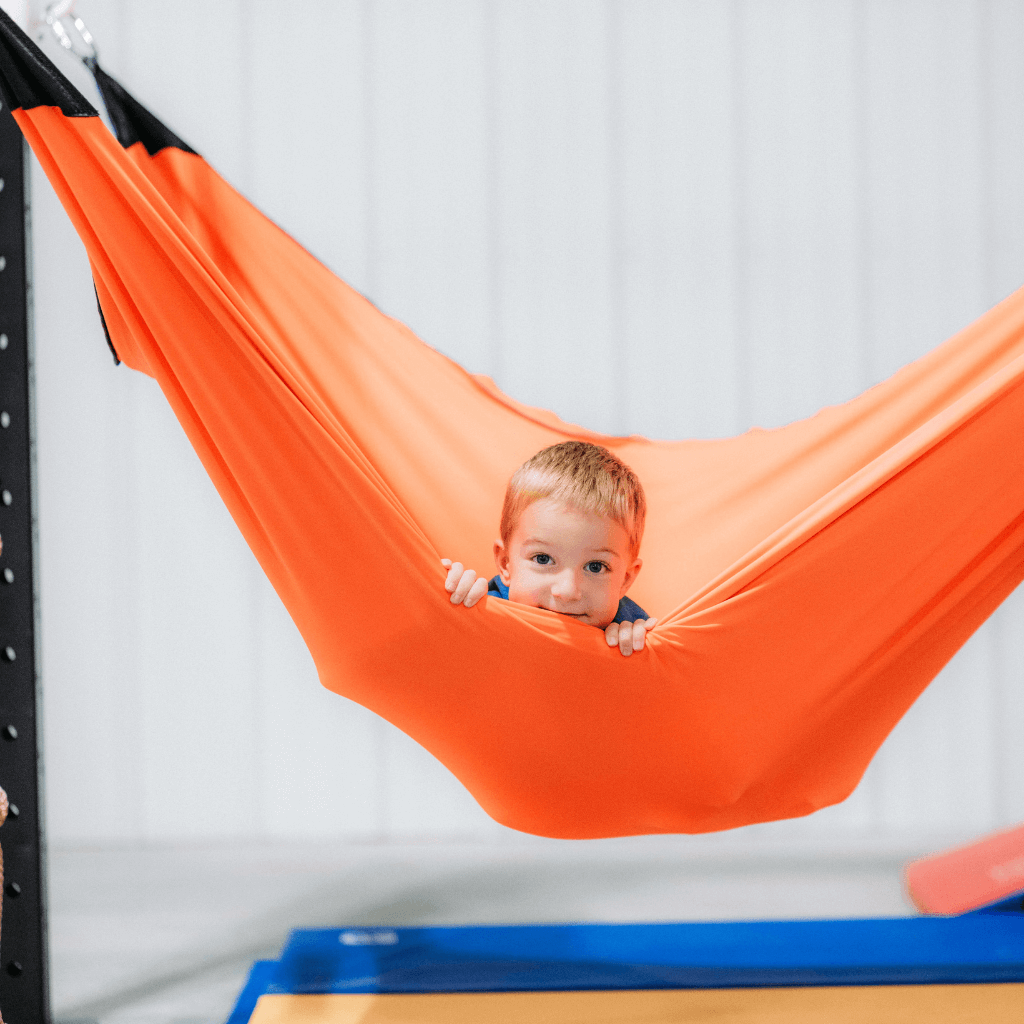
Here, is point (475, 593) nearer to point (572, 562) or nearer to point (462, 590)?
point (462, 590)

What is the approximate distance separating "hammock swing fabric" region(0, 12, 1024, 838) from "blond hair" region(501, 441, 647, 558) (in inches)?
4.6

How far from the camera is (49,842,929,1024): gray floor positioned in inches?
50.3

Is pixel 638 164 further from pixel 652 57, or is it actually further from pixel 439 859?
pixel 439 859

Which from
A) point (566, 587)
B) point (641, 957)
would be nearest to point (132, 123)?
point (566, 587)

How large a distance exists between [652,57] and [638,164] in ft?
0.70

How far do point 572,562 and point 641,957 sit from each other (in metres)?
0.62

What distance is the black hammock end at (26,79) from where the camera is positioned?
2.42ft

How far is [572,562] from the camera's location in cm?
88

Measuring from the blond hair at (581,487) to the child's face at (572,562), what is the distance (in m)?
0.01

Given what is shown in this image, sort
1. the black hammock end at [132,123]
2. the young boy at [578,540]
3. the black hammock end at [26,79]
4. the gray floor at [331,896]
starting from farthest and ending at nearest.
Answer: the gray floor at [331,896]
the black hammock end at [132,123]
the young boy at [578,540]
the black hammock end at [26,79]

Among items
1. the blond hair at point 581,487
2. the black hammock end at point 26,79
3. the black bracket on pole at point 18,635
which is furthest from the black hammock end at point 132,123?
the blond hair at point 581,487

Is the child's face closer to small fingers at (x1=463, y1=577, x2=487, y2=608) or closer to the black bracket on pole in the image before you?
small fingers at (x1=463, y1=577, x2=487, y2=608)

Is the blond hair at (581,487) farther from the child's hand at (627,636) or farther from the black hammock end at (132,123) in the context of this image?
the black hammock end at (132,123)

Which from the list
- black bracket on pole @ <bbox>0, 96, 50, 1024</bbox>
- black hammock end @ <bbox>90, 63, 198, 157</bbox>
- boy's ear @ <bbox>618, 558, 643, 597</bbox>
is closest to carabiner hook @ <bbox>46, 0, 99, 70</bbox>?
black hammock end @ <bbox>90, 63, 198, 157</bbox>
